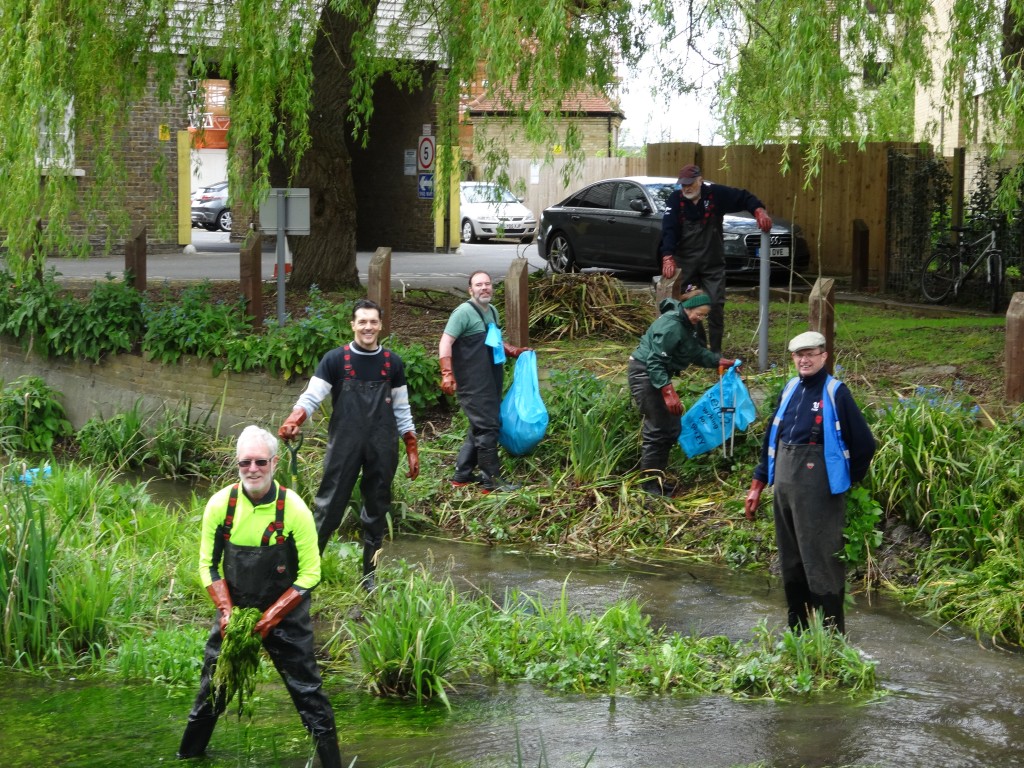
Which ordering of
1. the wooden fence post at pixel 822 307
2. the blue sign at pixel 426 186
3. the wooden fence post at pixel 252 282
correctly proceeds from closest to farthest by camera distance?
the wooden fence post at pixel 822 307 → the wooden fence post at pixel 252 282 → the blue sign at pixel 426 186

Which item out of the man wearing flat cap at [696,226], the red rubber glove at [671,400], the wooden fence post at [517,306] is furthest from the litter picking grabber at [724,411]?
the wooden fence post at [517,306]

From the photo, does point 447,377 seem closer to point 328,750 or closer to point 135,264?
point 328,750

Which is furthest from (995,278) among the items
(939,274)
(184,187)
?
(184,187)

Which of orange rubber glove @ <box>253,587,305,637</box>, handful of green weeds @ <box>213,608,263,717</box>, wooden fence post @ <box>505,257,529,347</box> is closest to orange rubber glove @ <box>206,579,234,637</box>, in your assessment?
handful of green weeds @ <box>213,608,263,717</box>

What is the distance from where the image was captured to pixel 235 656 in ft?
18.9

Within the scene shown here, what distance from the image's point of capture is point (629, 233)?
2077cm

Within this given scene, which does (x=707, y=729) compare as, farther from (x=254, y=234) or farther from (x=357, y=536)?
(x=254, y=234)

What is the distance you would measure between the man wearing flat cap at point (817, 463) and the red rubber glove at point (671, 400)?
2.63 meters

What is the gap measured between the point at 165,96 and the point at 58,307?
2591 millimetres

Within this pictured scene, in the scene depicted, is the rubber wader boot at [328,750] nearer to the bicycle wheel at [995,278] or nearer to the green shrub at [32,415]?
the green shrub at [32,415]

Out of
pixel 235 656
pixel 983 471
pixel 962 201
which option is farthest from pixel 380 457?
pixel 962 201

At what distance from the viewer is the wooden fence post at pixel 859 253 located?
1934cm

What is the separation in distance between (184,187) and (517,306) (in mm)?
17881

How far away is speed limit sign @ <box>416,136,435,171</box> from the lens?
2667 cm
